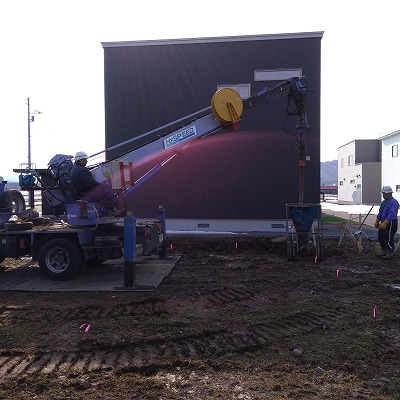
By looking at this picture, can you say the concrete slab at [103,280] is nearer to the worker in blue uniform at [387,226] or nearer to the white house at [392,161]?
the worker in blue uniform at [387,226]

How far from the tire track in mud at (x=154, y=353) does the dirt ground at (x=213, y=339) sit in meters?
0.01

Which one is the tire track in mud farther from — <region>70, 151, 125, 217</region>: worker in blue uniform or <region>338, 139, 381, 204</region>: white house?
<region>338, 139, 381, 204</region>: white house

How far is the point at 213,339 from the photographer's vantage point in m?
5.71

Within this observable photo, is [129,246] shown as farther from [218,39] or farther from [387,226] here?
[218,39]

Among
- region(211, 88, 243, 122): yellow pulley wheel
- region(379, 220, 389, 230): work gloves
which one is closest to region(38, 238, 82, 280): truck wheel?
region(211, 88, 243, 122): yellow pulley wheel

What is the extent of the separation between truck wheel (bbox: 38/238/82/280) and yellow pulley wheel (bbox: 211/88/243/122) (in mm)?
4390

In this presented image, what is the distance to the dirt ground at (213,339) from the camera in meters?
4.39

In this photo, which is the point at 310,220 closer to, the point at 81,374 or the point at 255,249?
the point at 255,249

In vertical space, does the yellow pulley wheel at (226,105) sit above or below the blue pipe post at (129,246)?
above

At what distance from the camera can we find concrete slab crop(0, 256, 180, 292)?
8.57 meters

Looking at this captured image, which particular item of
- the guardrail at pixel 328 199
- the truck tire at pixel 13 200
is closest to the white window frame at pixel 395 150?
the guardrail at pixel 328 199

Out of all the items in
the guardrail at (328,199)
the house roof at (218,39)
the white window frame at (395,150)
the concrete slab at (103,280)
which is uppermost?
the house roof at (218,39)

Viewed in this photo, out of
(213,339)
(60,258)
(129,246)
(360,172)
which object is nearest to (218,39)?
(60,258)

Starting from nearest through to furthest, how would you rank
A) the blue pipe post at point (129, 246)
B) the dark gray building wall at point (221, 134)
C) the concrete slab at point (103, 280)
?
the blue pipe post at point (129, 246) < the concrete slab at point (103, 280) < the dark gray building wall at point (221, 134)
